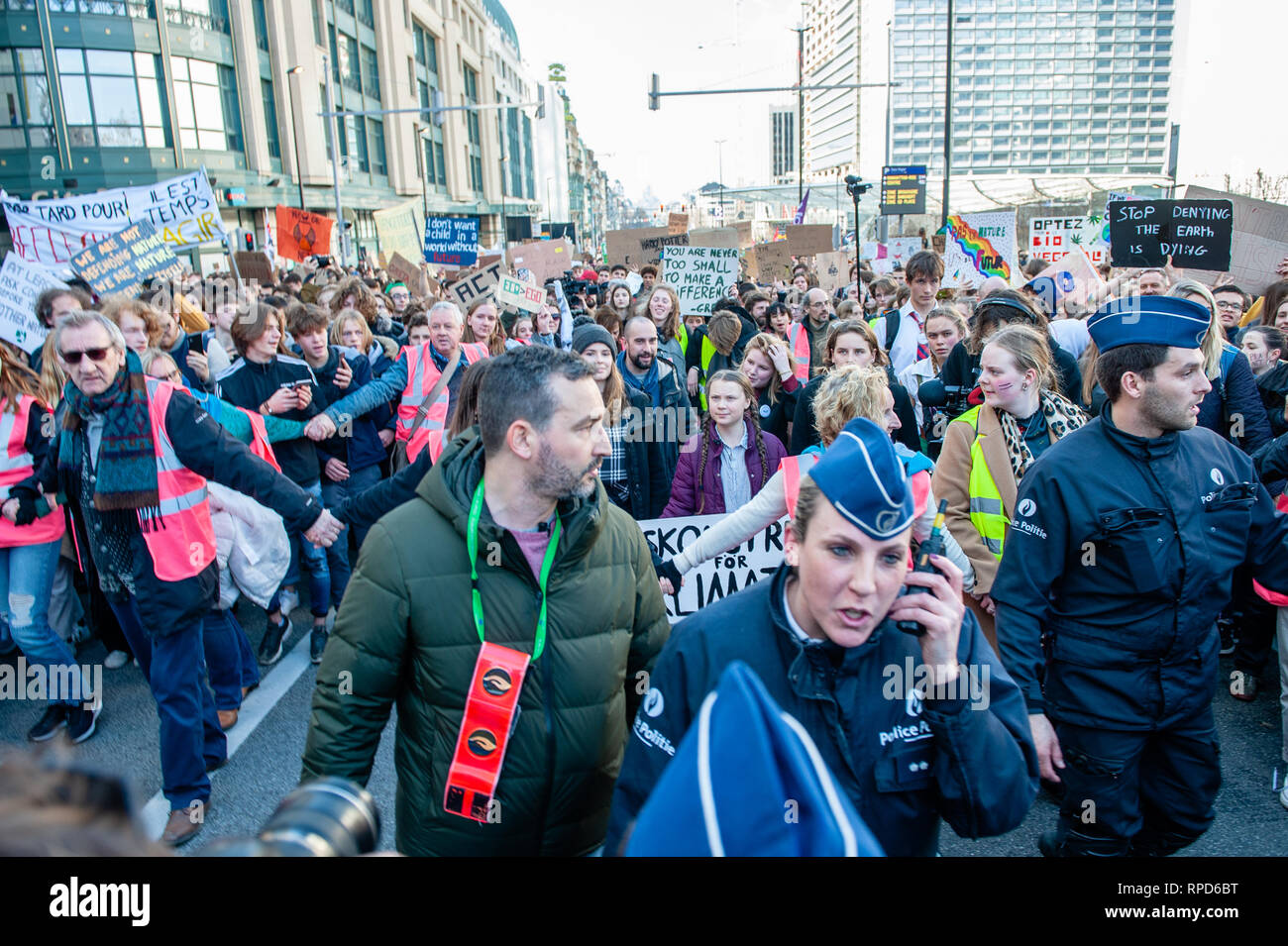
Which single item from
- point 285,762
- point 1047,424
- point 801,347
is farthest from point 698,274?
point 285,762

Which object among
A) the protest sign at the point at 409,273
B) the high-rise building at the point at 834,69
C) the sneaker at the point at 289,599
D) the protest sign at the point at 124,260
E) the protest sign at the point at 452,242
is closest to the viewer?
the sneaker at the point at 289,599

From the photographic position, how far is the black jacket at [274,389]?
578 centimetres

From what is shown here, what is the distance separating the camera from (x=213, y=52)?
33594 mm

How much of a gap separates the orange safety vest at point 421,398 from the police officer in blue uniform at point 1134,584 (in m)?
4.19

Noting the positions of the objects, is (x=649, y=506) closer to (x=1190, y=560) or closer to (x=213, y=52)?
(x=1190, y=560)

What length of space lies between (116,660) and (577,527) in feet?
15.7

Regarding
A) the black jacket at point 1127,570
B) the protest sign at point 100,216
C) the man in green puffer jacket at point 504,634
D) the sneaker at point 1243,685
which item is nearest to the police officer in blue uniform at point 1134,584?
the black jacket at point 1127,570

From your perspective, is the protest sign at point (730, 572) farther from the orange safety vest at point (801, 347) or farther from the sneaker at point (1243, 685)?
the orange safety vest at point (801, 347)

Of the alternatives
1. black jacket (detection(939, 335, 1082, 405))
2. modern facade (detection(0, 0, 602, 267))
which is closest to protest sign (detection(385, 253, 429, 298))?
black jacket (detection(939, 335, 1082, 405))

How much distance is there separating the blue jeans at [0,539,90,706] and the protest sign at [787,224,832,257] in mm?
14417

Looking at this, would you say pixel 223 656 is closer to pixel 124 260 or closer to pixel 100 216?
pixel 124 260
